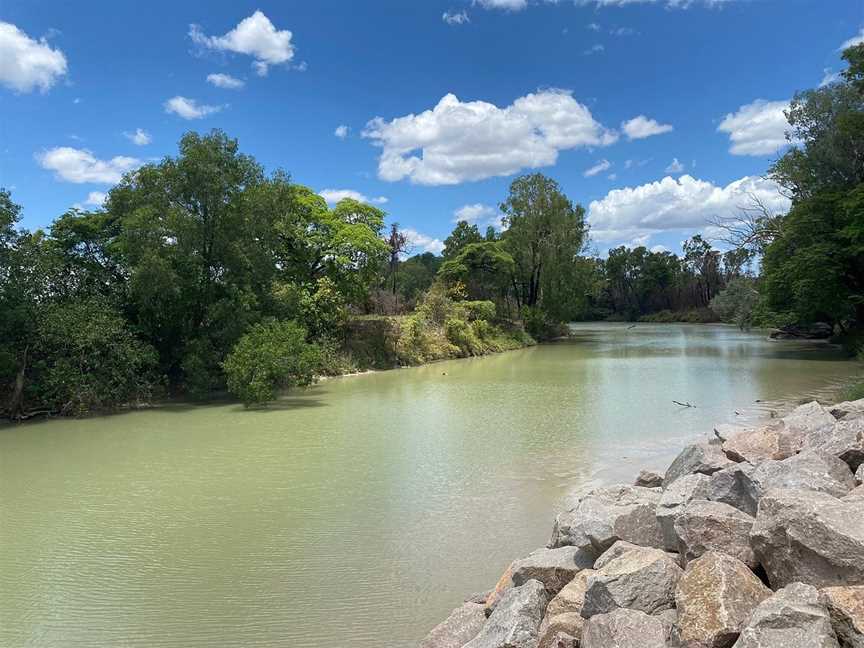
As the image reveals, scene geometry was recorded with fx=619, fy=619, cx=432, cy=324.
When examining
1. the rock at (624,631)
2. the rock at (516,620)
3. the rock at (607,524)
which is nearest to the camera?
the rock at (624,631)

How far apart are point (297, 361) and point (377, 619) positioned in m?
13.6

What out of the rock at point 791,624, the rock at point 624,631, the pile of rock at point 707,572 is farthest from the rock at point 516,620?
the rock at point 791,624

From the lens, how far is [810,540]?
3551mm

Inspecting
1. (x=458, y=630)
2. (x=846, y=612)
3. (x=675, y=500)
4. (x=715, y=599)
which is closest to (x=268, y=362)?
(x=458, y=630)

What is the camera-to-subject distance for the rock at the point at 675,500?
459 cm

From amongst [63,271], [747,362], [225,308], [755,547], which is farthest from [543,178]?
[755,547]

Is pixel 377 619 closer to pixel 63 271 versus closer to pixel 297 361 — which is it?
pixel 297 361

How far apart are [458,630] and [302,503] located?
15.1 ft

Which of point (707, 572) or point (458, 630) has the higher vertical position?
point (707, 572)

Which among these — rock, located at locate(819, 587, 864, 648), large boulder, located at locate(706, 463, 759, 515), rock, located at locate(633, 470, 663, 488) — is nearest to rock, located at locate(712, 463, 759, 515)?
large boulder, located at locate(706, 463, 759, 515)

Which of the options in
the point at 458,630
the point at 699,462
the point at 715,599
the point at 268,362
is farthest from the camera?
the point at 268,362

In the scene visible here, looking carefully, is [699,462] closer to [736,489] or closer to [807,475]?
[736,489]

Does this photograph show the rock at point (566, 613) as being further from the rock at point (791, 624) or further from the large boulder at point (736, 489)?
the large boulder at point (736, 489)

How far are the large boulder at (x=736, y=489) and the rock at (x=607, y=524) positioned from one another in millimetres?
531
